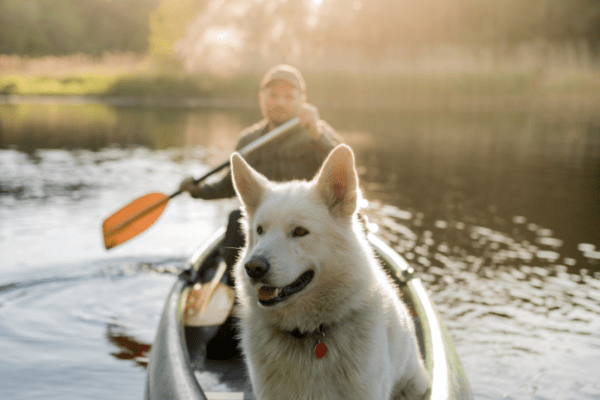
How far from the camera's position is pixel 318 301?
308 centimetres

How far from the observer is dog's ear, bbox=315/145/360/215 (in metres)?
3.03

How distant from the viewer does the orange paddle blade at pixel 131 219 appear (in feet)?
22.0

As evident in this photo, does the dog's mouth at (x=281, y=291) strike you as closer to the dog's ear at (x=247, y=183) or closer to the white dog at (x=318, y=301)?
the white dog at (x=318, y=301)

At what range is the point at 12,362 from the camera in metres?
6.07

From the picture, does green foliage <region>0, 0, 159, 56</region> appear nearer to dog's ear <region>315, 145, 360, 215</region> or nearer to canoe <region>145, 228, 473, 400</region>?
canoe <region>145, 228, 473, 400</region>

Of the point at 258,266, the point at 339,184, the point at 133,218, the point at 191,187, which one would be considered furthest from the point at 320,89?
the point at 258,266

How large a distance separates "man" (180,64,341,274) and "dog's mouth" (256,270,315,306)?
7.40 ft

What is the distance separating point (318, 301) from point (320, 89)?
4329 centimetres

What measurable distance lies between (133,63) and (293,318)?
179 ft

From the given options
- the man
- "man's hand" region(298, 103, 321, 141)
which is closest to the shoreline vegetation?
the man

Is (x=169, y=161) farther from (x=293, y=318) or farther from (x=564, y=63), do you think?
(x=564, y=63)

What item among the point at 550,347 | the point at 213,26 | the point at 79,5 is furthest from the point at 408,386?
the point at 79,5

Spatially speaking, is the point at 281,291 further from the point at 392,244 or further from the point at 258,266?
the point at 392,244

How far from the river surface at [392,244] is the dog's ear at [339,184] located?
333 centimetres
